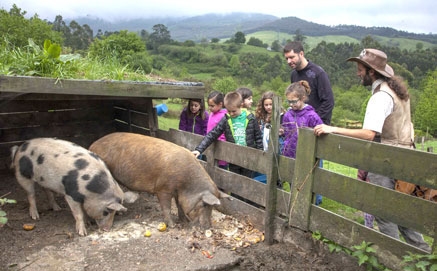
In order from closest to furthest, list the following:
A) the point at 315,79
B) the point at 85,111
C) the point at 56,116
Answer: the point at 315,79, the point at 56,116, the point at 85,111

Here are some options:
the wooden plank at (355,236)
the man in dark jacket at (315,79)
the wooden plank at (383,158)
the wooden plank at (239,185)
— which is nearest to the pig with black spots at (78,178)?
the wooden plank at (239,185)

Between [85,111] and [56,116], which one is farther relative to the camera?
[85,111]

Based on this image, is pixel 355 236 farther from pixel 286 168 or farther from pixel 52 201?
pixel 52 201

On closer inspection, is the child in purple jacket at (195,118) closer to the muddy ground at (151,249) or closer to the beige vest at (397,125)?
the muddy ground at (151,249)

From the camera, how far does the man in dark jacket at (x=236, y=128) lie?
5.40 meters

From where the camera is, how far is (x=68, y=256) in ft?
14.2

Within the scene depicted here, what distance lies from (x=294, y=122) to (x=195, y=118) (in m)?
2.20

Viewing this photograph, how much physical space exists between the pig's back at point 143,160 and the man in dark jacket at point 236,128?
1.25ft

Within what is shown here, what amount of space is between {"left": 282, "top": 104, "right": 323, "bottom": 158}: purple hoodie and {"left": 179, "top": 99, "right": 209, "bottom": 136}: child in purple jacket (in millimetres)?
1770

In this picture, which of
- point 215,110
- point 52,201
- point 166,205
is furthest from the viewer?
point 215,110

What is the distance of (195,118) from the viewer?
673 cm

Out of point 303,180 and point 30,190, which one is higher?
point 303,180

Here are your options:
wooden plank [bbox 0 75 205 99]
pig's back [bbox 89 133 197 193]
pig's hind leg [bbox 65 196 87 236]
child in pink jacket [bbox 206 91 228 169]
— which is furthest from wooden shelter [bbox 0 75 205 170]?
pig's hind leg [bbox 65 196 87 236]

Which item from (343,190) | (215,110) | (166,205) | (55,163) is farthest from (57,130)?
(343,190)
